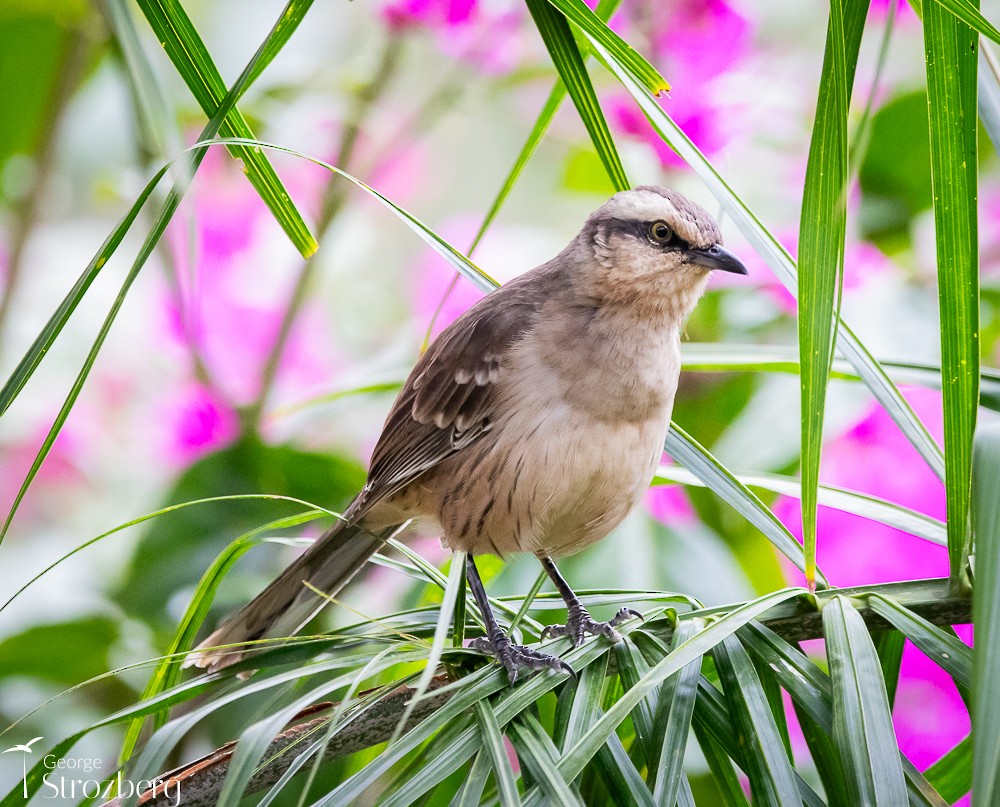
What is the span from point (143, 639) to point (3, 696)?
15.6 inches

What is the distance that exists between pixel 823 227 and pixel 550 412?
705mm

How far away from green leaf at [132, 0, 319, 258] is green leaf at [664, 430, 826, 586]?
24.6 inches

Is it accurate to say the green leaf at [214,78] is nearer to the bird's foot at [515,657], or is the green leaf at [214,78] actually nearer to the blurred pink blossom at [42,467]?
the bird's foot at [515,657]

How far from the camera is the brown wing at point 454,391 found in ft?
6.08

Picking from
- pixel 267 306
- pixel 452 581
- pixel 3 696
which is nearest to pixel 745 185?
pixel 267 306

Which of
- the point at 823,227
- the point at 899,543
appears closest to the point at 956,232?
the point at 823,227

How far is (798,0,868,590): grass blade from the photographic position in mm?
1121

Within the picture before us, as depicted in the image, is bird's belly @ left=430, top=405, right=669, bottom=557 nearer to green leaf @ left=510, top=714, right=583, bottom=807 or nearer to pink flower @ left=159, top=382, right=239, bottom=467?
green leaf @ left=510, top=714, right=583, bottom=807

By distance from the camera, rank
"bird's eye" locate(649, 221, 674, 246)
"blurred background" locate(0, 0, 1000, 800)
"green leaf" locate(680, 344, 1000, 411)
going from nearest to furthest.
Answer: "green leaf" locate(680, 344, 1000, 411), "bird's eye" locate(649, 221, 674, 246), "blurred background" locate(0, 0, 1000, 800)

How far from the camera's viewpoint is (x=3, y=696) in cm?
240

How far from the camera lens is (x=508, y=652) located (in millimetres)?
1386

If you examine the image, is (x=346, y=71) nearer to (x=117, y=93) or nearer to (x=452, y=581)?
(x=117, y=93)

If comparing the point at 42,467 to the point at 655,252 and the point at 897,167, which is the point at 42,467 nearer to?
the point at 655,252

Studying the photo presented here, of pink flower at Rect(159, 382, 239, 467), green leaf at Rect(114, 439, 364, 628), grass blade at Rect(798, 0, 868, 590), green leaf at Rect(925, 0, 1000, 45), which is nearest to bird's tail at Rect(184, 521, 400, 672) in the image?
green leaf at Rect(114, 439, 364, 628)
